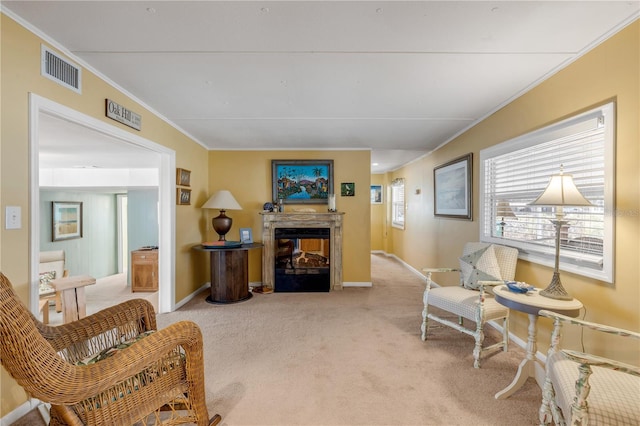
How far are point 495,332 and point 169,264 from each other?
3.79 metres

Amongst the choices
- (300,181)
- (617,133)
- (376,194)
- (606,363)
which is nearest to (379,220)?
(376,194)

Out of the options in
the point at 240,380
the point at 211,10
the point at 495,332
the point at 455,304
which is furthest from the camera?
the point at 495,332

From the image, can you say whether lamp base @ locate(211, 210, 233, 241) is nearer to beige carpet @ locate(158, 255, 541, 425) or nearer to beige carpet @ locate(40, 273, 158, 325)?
beige carpet @ locate(158, 255, 541, 425)

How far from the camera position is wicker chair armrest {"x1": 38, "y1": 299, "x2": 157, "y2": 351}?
1485 millimetres

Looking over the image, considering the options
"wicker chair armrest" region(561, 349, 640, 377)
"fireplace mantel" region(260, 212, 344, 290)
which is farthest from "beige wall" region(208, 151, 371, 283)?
"wicker chair armrest" region(561, 349, 640, 377)

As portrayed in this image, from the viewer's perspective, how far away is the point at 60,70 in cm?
189

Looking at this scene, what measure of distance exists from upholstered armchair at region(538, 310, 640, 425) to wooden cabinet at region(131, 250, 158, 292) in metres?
5.29

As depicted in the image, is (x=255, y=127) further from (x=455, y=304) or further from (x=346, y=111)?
(x=455, y=304)

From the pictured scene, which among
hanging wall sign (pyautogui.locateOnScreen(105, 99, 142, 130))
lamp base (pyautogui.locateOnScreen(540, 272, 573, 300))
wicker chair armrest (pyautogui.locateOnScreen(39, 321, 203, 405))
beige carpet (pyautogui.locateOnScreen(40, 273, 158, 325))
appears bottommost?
beige carpet (pyautogui.locateOnScreen(40, 273, 158, 325))

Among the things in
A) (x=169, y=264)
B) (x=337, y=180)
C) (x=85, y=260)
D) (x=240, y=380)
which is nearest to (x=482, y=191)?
(x=337, y=180)

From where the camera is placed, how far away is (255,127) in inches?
141

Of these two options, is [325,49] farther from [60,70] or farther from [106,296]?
[106,296]

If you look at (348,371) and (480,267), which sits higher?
A: (480,267)

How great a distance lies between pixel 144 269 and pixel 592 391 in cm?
559
